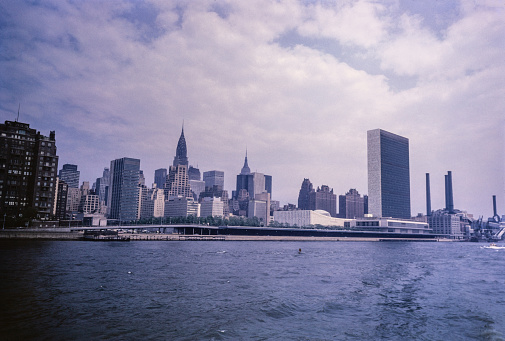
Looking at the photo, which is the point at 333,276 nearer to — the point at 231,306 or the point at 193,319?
the point at 231,306

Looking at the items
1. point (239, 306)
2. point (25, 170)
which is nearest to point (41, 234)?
point (25, 170)

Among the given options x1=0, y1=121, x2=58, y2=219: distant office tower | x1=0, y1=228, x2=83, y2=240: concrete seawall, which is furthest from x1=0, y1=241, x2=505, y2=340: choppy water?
x1=0, y1=121, x2=58, y2=219: distant office tower

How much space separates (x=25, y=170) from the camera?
16462 centimetres

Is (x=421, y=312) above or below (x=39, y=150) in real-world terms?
below

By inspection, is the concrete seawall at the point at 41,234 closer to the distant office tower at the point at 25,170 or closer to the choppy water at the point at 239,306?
the distant office tower at the point at 25,170

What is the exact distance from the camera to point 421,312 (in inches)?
1534

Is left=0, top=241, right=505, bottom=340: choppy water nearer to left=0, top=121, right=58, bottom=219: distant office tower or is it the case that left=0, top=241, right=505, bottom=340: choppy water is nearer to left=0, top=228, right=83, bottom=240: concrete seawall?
left=0, top=228, right=83, bottom=240: concrete seawall

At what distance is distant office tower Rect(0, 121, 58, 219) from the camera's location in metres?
159

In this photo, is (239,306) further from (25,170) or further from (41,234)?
(25,170)

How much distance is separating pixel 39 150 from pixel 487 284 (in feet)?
571

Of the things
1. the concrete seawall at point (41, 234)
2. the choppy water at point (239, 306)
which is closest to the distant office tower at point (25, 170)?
the concrete seawall at point (41, 234)

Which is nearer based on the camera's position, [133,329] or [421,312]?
[133,329]

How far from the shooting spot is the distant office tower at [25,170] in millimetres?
158625

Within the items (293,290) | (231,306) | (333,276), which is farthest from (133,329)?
(333,276)
